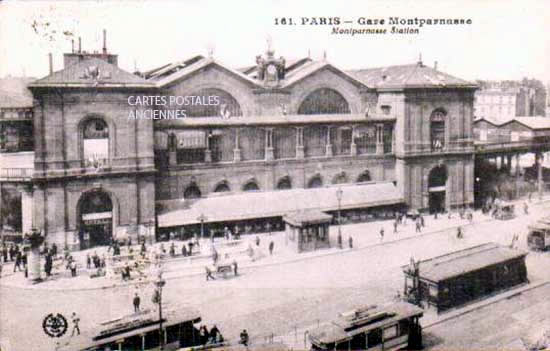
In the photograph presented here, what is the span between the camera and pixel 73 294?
2478 cm

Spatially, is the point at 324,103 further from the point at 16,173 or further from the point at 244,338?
the point at 244,338

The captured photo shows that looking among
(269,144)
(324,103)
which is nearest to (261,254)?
(269,144)

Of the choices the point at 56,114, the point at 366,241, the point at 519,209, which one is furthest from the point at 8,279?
the point at 519,209

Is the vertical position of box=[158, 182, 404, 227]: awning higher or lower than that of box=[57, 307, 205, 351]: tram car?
higher

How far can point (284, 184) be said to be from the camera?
36812 millimetres

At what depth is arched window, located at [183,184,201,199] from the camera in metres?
34.2

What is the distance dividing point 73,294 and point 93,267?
3.35m

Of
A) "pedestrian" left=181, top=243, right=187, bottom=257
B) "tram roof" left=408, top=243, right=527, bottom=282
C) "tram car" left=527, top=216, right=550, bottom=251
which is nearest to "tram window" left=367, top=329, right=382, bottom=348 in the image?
"tram roof" left=408, top=243, right=527, bottom=282

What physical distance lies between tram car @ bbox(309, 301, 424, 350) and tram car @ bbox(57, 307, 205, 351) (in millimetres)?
4228

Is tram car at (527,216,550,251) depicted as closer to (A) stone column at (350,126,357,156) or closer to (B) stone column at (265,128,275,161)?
(A) stone column at (350,126,357,156)

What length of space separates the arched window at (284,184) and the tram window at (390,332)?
60.2ft

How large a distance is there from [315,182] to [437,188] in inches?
372

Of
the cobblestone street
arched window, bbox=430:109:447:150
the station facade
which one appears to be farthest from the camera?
arched window, bbox=430:109:447:150

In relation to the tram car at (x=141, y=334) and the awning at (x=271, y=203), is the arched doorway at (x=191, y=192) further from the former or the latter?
the tram car at (x=141, y=334)
